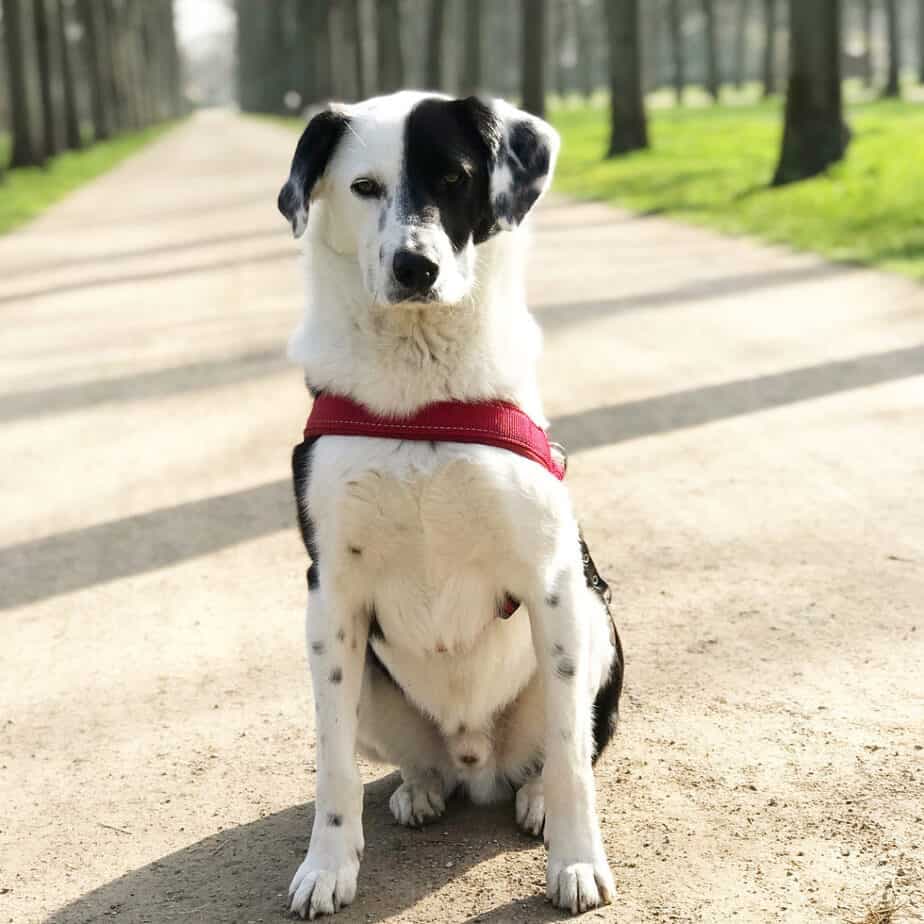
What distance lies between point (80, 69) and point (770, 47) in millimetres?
39761

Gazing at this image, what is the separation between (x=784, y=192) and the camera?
17.6 m

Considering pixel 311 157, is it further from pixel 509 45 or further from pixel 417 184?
pixel 509 45

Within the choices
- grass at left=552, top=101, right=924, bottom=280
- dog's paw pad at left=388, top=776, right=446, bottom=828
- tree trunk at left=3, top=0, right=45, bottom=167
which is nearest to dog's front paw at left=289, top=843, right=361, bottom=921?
dog's paw pad at left=388, top=776, right=446, bottom=828

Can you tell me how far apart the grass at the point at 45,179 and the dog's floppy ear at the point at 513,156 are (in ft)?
58.3

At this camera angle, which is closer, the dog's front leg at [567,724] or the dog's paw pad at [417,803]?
the dog's front leg at [567,724]

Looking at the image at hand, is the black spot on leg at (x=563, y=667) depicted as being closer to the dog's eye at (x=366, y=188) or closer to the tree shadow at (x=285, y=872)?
the tree shadow at (x=285, y=872)

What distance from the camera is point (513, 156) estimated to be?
3.48 meters

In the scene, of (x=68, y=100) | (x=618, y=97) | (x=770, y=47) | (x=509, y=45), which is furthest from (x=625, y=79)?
(x=509, y=45)

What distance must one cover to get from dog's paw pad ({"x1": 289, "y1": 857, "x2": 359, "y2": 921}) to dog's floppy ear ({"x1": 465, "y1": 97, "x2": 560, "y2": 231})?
5.03 feet

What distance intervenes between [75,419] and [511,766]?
18.0 ft

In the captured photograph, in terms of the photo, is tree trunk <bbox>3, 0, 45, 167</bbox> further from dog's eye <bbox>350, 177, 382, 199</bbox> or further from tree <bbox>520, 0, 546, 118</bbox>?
dog's eye <bbox>350, 177, 382, 199</bbox>

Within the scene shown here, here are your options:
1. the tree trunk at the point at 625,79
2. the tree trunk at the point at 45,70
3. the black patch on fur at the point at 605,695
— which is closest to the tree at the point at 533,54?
the tree trunk at the point at 625,79

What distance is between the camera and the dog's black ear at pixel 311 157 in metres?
3.42

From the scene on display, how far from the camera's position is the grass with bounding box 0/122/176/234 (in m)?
23.0
